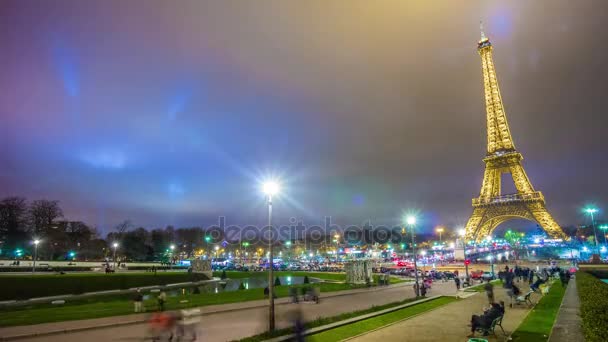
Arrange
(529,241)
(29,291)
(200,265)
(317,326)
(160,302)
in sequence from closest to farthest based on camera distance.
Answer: (317,326) → (160,302) → (29,291) → (200,265) → (529,241)

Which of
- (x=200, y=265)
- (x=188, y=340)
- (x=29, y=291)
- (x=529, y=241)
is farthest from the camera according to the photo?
(x=529, y=241)

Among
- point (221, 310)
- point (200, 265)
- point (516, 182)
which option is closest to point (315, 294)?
point (221, 310)

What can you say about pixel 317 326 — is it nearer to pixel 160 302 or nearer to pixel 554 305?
pixel 160 302

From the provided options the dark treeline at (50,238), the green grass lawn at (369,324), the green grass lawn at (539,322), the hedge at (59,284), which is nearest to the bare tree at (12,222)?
the dark treeline at (50,238)

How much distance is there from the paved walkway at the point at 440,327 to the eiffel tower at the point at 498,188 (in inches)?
3073

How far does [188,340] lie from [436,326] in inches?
480

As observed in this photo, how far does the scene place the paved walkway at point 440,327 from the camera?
1534 cm

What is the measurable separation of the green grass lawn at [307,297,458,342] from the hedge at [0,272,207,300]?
40.0m

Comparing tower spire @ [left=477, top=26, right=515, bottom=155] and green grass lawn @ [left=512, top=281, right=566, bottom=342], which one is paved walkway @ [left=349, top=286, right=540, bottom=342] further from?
tower spire @ [left=477, top=26, right=515, bottom=155]

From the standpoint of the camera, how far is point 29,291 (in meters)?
40.2

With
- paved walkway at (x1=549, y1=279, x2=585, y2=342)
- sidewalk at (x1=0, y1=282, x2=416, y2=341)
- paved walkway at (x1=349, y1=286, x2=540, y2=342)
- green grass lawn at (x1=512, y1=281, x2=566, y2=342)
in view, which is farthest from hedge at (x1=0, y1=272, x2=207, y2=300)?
paved walkway at (x1=549, y1=279, x2=585, y2=342)

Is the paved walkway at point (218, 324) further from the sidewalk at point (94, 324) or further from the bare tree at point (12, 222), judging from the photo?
the bare tree at point (12, 222)

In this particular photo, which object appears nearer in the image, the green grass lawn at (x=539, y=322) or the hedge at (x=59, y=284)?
the green grass lawn at (x=539, y=322)

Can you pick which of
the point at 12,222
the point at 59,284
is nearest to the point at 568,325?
the point at 59,284
